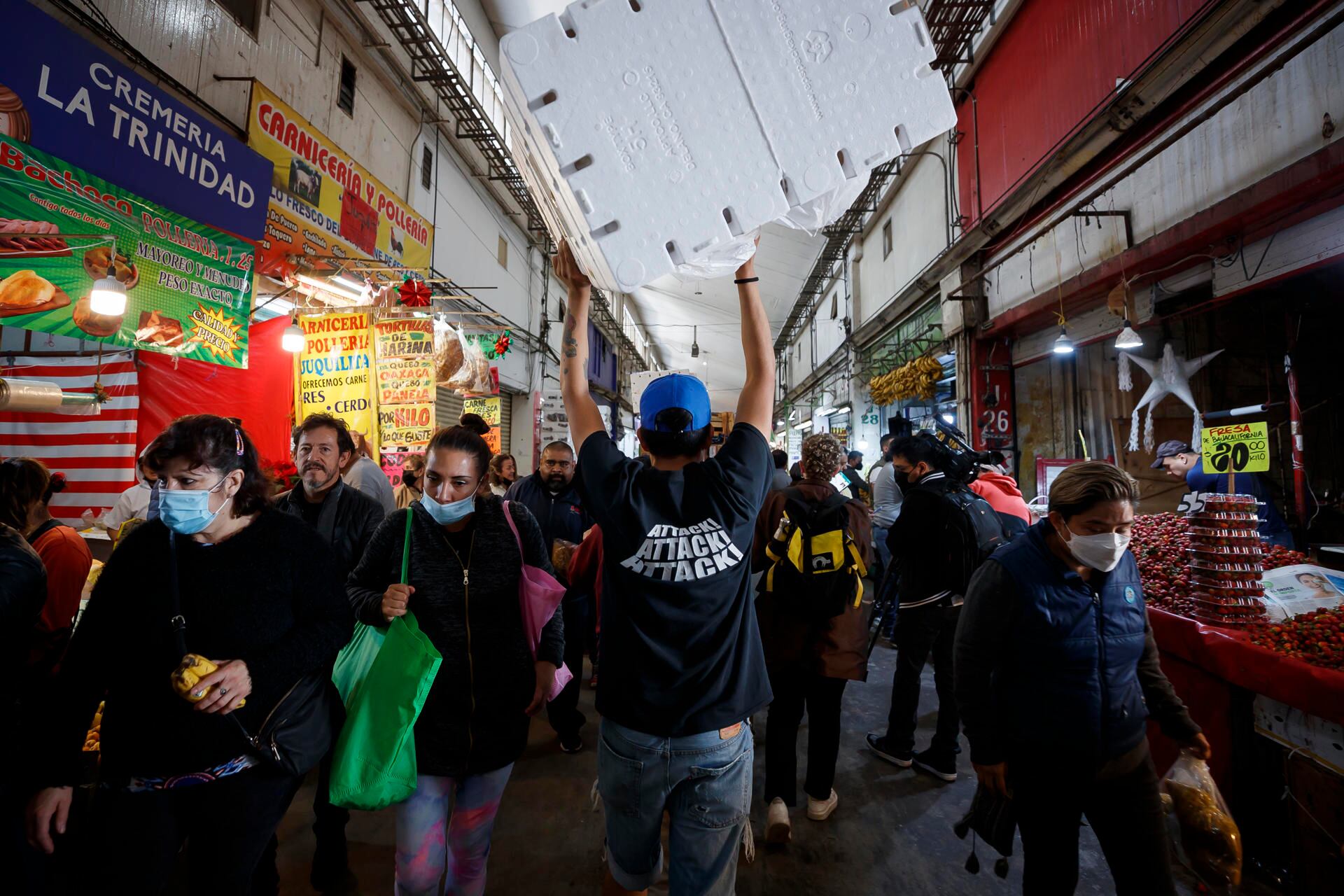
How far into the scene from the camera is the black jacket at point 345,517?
276 centimetres

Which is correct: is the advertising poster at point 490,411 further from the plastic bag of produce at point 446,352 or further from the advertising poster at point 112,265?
the advertising poster at point 112,265

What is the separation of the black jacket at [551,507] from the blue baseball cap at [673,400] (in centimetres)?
249

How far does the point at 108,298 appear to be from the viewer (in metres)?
3.37

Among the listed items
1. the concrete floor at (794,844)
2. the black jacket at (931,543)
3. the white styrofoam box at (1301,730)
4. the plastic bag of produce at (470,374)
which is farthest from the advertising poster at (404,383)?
the white styrofoam box at (1301,730)

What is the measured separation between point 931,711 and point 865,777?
4.18 ft

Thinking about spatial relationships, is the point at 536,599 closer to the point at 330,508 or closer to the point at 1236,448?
the point at 330,508

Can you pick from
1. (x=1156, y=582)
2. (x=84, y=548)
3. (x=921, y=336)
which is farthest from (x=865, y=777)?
(x=921, y=336)

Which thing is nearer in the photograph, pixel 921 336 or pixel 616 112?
pixel 616 112

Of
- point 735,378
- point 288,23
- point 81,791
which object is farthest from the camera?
point 735,378

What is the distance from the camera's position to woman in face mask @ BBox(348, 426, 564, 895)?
1.89 meters

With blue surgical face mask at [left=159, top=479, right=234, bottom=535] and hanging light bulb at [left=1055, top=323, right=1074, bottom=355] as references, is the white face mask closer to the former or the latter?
blue surgical face mask at [left=159, top=479, right=234, bottom=535]

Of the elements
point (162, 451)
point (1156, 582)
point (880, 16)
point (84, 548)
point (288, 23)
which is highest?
point (288, 23)

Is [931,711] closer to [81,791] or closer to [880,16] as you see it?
[880,16]

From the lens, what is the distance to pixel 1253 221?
14.0 feet
